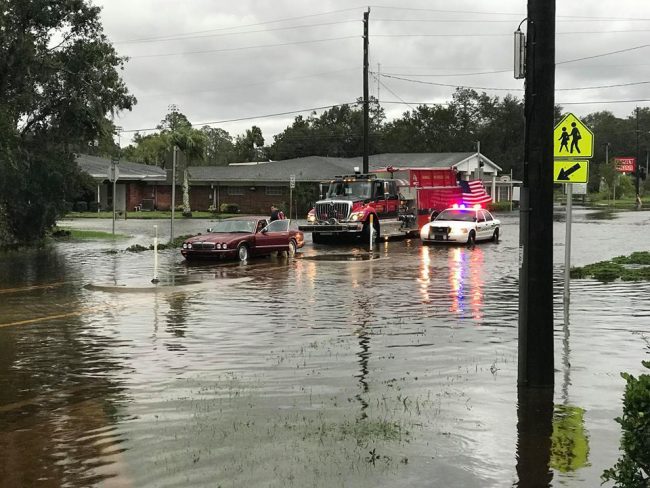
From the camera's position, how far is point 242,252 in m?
24.0

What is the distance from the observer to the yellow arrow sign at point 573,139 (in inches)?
472

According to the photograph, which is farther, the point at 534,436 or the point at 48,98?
the point at 48,98

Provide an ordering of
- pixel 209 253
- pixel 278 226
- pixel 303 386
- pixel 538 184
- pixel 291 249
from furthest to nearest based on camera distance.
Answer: pixel 291 249, pixel 278 226, pixel 209 253, pixel 303 386, pixel 538 184

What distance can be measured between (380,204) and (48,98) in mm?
13920

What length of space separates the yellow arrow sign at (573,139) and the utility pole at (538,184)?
479cm

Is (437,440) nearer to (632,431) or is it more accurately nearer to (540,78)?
(632,431)

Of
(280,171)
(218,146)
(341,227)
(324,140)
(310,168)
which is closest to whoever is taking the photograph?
(341,227)

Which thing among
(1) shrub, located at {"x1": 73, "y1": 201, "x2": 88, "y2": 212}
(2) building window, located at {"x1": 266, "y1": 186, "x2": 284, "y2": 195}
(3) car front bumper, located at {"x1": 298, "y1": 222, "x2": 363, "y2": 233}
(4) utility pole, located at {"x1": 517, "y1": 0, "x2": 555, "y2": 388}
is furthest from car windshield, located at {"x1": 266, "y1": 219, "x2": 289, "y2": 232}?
(1) shrub, located at {"x1": 73, "y1": 201, "x2": 88, "y2": 212}

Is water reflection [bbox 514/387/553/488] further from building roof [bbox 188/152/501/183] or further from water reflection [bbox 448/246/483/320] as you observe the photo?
building roof [bbox 188/152/501/183]

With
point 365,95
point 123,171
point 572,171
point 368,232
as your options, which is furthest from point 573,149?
point 123,171

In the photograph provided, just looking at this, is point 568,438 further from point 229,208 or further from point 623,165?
point 623,165

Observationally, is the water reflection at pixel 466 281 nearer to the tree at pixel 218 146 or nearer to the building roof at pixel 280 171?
the building roof at pixel 280 171

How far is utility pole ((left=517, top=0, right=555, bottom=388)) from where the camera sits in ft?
24.3

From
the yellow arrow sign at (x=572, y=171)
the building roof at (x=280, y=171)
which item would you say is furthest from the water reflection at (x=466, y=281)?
the building roof at (x=280, y=171)
